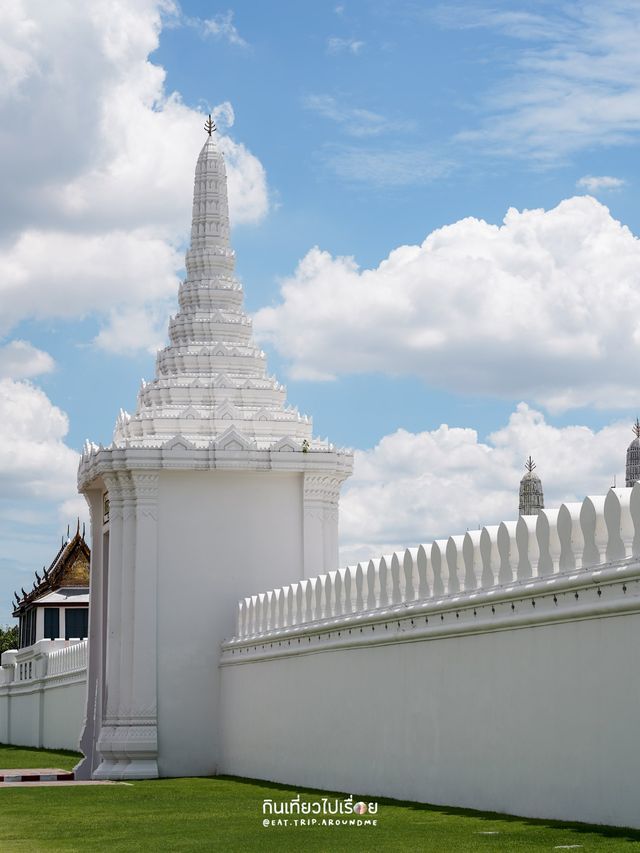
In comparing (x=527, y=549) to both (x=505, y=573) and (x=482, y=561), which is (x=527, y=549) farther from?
(x=482, y=561)

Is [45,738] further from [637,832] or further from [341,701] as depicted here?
[637,832]

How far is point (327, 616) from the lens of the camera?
75.0ft

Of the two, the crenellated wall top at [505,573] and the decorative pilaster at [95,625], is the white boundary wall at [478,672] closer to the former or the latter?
the crenellated wall top at [505,573]

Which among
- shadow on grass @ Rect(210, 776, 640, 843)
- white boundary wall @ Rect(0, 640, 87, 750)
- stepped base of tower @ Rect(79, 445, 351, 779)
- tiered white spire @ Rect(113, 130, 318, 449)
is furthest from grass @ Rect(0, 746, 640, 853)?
white boundary wall @ Rect(0, 640, 87, 750)

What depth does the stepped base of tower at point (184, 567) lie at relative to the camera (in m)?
27.6

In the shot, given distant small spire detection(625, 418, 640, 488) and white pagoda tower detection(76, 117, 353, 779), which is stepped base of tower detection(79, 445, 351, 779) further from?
distant small spire detection(625, 418, 640, 488)

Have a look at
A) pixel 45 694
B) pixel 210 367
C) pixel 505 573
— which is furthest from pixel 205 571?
pixel 45 694

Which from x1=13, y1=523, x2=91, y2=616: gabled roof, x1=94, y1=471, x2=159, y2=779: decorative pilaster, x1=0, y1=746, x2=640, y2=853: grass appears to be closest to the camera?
x1=0, y1=746, x2=640, y2=853: grass

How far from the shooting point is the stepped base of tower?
27.6 metres

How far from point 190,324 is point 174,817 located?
50.1 feet

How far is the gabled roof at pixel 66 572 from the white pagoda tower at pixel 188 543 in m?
26.1

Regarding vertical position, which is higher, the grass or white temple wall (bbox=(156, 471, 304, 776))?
white temple wall (bbox=(156, 471, 304, 776))

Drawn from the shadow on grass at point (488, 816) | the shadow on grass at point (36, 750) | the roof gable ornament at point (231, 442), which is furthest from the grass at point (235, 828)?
the shadow on grass at point (36, 750)

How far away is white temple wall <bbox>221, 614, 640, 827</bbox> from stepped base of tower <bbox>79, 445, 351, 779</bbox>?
2796 millimetres
